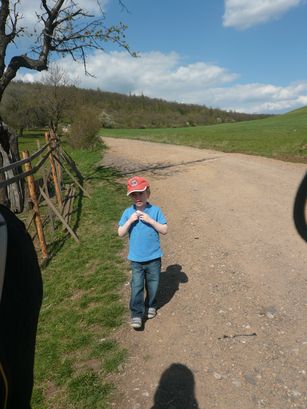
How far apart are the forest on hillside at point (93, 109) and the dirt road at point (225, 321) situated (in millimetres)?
18779

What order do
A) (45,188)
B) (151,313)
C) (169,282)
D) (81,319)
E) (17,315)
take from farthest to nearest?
(45,188)
(169,282)
(81,319)
(151,313)
(17,315)

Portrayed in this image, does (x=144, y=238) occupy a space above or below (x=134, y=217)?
below

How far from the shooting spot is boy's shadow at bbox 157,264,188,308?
5074mm

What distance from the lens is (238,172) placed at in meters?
13.6

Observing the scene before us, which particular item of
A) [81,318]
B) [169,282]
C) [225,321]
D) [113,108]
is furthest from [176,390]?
[113,108]

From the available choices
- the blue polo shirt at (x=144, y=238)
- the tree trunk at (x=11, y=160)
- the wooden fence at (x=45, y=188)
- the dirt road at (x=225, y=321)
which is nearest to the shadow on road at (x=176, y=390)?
the dirt road at (x=225, y=321)

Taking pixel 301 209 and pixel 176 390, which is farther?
pixel 176 390

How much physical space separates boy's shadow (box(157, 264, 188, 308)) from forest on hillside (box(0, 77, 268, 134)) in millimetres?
19913

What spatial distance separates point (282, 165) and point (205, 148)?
28.3 feet

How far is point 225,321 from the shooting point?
444 cm

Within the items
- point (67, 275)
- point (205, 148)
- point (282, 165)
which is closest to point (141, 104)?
point (205, 148)

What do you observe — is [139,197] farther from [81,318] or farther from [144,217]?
[81,318]

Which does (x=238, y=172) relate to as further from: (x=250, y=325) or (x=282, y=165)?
(x=250, y=325)

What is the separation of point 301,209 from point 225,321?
2786 mm
